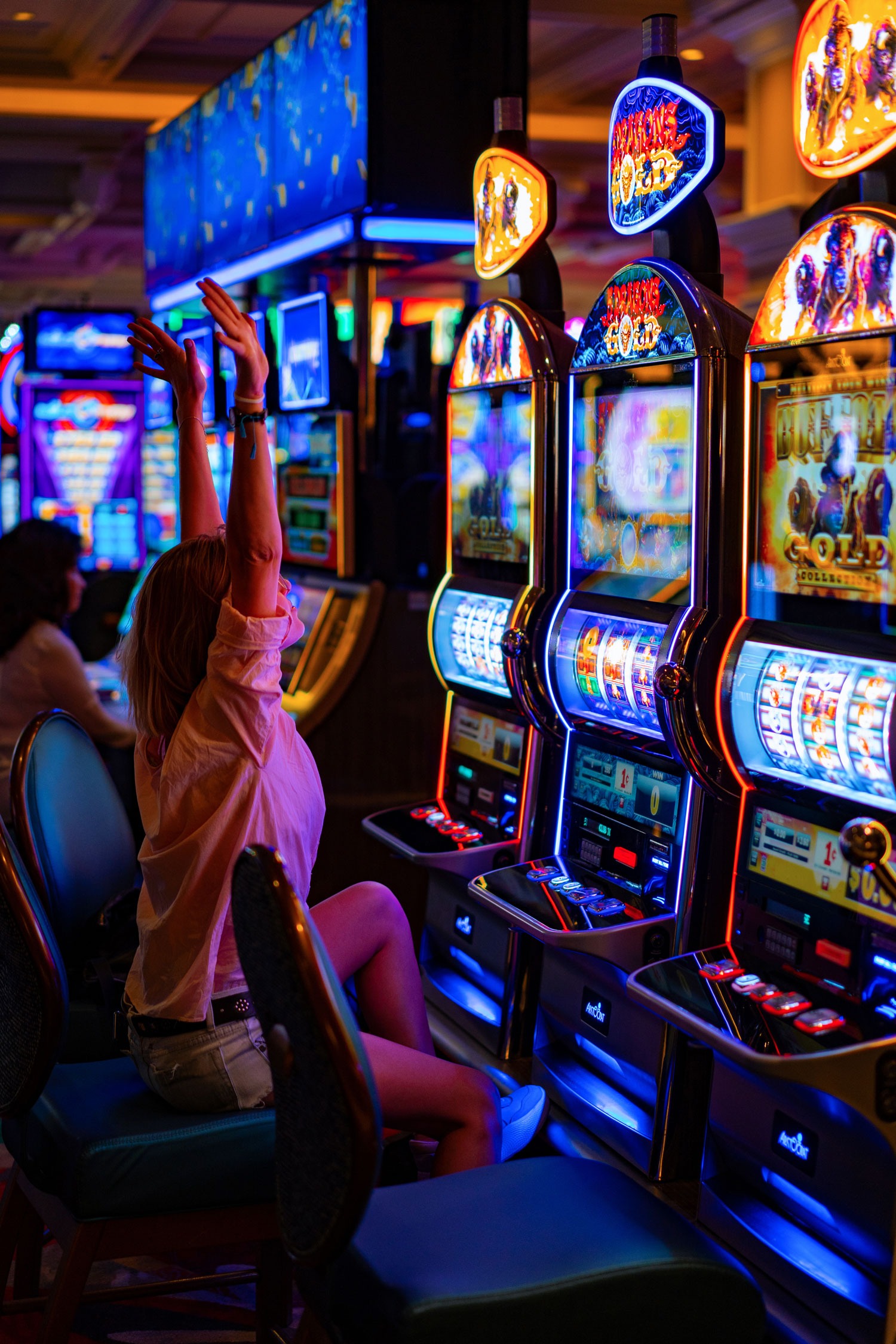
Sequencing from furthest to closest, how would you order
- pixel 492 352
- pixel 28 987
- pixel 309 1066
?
pixel 492 352, pixel 28 987, pixel 309 1066

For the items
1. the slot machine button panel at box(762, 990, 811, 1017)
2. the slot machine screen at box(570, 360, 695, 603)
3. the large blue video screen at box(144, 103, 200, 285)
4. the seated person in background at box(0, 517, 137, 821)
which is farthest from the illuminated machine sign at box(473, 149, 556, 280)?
the large blue video screen at box(144, 103, 200, 285)

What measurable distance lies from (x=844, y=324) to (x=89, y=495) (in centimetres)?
635

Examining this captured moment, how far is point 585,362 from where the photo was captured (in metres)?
2.62

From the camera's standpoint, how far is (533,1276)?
1.54 m

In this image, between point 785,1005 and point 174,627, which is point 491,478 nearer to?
point 174,627

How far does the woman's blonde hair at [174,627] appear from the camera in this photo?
202 centimetres

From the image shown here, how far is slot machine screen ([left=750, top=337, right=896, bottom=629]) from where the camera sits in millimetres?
1870

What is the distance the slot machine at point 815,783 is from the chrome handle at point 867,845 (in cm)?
3

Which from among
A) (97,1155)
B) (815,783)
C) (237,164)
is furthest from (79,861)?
(237,164)

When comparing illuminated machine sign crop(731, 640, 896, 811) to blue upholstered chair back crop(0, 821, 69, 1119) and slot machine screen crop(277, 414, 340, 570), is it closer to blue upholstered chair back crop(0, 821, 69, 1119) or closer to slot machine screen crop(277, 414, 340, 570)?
blue upholstered chair back crop(0, 821, 69, 1119)

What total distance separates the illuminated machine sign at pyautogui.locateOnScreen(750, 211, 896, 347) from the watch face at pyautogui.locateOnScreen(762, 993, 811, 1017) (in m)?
0.91

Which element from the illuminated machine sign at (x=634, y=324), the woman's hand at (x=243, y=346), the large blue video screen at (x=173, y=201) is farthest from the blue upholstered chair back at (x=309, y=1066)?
the large blue video screen at (x=173, y=201)

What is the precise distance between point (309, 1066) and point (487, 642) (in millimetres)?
1624

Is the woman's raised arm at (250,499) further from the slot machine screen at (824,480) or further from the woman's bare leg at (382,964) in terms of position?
the slot machine screen at (824,480)
